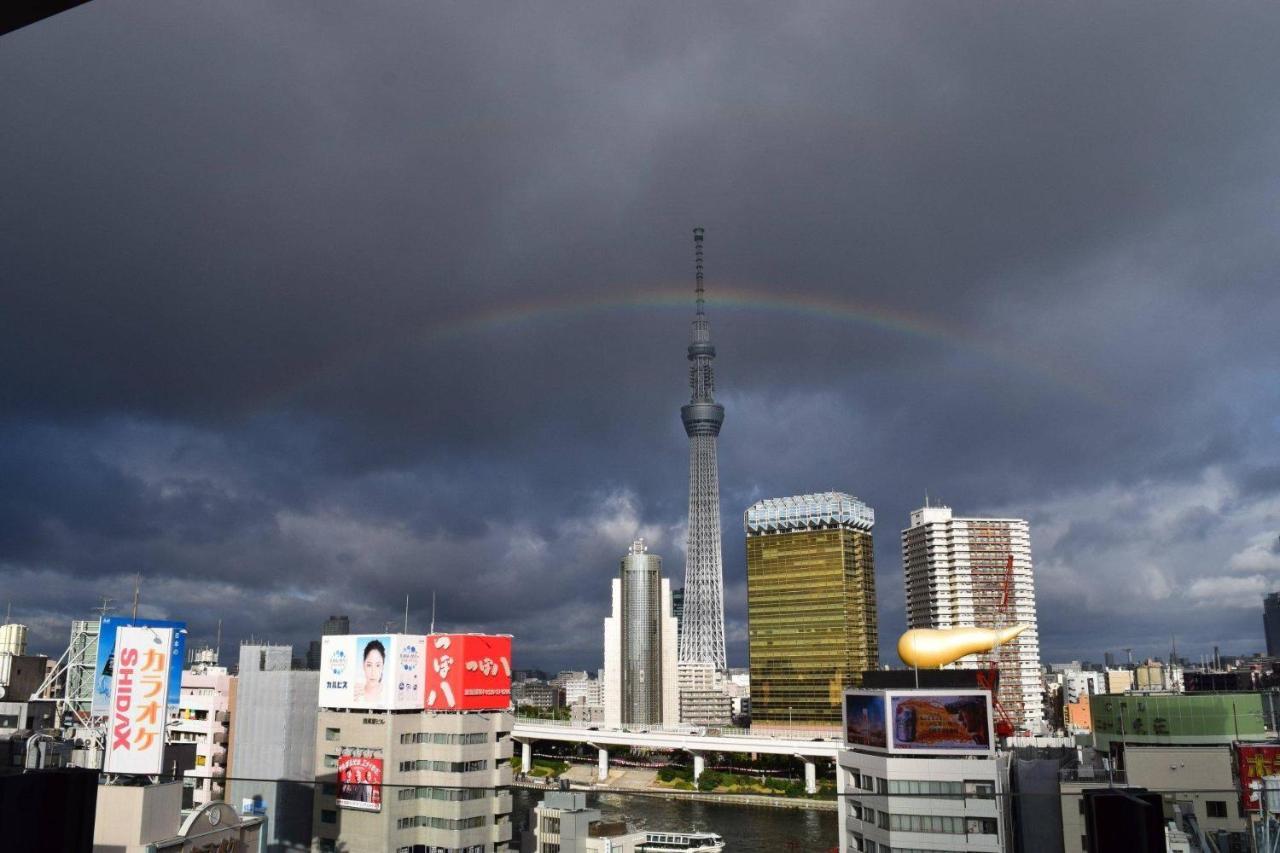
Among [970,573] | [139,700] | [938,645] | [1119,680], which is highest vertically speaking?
[970,573]

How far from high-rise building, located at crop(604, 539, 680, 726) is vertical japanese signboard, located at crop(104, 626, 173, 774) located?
101 metres

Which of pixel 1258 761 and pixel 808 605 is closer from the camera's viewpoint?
pixel 1258 761

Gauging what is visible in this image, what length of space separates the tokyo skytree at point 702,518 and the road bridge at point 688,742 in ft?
113

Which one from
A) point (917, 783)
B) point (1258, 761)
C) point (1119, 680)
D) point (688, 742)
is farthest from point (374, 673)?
point (1119, 680)

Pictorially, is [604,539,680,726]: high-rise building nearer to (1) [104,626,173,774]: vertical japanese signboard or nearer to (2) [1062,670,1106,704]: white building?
(2) [1062,670,1106,704]: white building

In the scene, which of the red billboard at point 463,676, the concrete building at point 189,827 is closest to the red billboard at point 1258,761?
the red billboard at point 463,676

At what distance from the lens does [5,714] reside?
40.3 m

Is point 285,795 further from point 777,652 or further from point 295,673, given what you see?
point 777,652

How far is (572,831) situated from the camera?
12.5 metres

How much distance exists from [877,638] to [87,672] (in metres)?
73.4

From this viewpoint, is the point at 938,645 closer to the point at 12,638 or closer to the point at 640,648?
the point at 12,638

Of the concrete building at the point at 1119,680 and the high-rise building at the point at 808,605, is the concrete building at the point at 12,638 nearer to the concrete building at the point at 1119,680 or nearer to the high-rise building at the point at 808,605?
the high-rise building at the point at 808,605

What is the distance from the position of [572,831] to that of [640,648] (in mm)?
115844

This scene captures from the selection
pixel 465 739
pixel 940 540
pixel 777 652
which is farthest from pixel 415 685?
pixel 940 540
